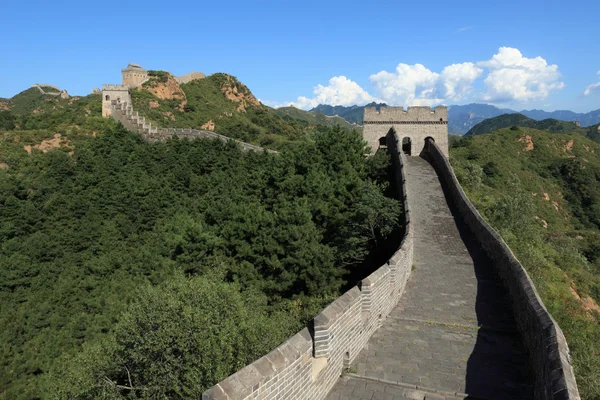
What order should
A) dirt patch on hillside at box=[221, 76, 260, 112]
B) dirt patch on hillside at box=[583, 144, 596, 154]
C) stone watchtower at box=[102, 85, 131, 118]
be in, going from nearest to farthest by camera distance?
stone watchtower at box=[102, 85, 131, 118] < dirt patch on hillside at box=[583, 144, 596, 154] < dirt patch on hillside at box=[221, 76, 260, 112]

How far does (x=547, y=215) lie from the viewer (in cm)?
4384

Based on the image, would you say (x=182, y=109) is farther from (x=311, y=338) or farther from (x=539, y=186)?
(x=311, y=338)

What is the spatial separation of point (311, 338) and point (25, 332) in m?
19.4

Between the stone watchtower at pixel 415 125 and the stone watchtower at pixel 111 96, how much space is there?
2694 cm

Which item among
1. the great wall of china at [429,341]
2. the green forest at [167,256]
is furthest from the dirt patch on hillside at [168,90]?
the great wall of china at [429,341]

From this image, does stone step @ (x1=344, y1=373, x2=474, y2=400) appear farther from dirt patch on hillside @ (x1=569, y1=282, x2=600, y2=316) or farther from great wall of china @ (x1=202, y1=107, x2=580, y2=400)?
dirt patch on hillside @ (x1=569, y1=282, x2=600, y2=316)

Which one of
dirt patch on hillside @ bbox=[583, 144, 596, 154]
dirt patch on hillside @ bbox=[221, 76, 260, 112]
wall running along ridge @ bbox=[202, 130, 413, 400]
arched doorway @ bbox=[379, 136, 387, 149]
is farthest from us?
dirt patch on hillside @ bbox=[221, 76, 260, 112]

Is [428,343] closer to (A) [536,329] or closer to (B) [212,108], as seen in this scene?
(A) [536,329]

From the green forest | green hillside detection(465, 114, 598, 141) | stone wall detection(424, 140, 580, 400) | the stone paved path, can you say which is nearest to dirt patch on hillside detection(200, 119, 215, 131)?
the green forest

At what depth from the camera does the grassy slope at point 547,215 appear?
903cm

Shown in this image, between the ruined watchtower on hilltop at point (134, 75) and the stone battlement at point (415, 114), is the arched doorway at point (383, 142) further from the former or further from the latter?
Result: the ruined watchtower on hilltop at point (134, 75)

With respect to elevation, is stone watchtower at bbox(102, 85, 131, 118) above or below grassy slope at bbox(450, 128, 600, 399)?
above

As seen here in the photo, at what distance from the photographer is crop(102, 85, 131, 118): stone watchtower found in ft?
131

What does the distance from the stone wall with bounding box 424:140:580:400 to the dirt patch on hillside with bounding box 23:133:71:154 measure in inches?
1325
